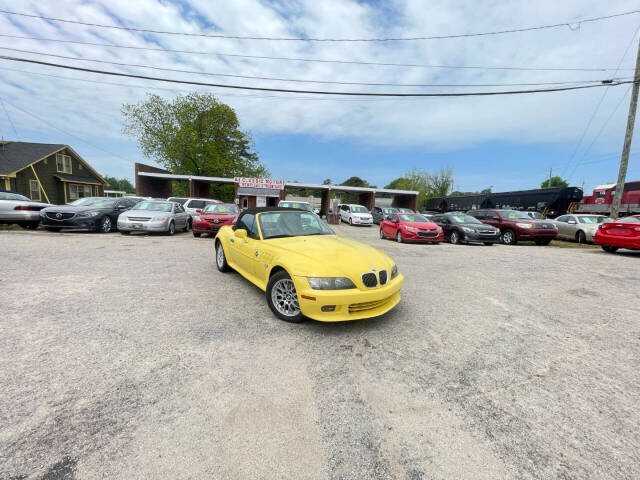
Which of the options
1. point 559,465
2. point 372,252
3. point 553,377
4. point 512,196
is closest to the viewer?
point 559,465

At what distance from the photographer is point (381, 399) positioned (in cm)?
222

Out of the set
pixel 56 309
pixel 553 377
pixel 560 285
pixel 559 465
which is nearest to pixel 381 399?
pixel 559 465

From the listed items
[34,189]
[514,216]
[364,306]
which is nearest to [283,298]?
[364,306]

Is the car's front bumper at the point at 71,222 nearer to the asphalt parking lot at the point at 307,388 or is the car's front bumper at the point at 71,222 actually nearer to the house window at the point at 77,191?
the asphalt parking lot at the point at 307,388

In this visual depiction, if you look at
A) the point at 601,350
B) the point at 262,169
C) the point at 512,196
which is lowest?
the point at 601,350

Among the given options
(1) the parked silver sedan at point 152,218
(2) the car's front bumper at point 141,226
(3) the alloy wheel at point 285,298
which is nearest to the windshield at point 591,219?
(3) the alloy wheel at point 285,298

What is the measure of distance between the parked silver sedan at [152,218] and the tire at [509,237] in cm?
1476

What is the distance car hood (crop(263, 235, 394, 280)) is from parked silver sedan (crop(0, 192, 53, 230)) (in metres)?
12.3

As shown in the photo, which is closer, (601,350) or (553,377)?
(553,377)

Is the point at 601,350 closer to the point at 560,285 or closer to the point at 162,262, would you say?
the point at 560,285

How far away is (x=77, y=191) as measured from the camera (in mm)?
29812

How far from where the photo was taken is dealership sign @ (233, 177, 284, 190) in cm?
2604

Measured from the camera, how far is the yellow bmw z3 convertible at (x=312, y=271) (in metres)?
3.17

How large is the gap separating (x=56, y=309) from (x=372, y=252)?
4194mm
